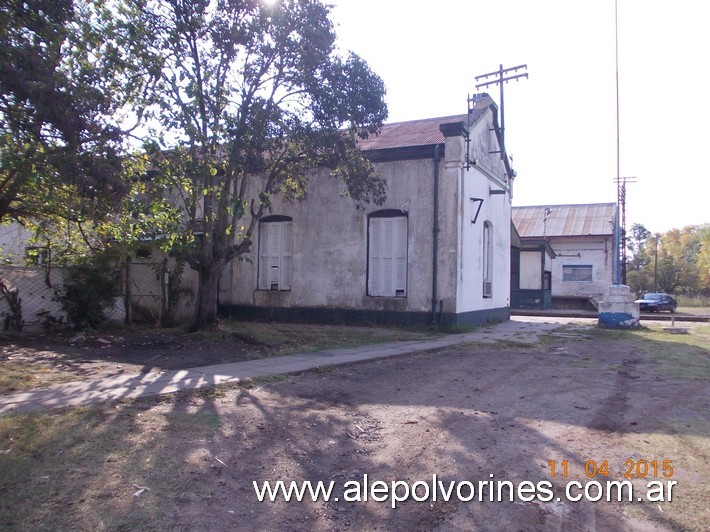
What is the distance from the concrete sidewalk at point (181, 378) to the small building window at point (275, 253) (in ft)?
23.1

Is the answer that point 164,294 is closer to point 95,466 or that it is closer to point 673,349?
point 95,466

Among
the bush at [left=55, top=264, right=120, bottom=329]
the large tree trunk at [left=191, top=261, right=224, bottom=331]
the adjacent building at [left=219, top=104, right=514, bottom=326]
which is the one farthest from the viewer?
the adjacent building at [left=219, top=104, right=514, bottom=326]

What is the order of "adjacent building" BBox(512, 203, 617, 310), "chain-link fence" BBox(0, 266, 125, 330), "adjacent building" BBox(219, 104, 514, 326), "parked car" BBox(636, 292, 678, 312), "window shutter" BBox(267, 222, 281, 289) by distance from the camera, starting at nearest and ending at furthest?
1. "chain-link fence" BBox(0, 266, 125, 330)
2. "adjacent building" BBox(219, 104, 514, 326)
3. "window shutter" BBox(267, 222, 281, 289)
4. "parked car" BBox(636, 292, 678, 312)
5. "adjacent building" BBox(512, 203, 617, 310)

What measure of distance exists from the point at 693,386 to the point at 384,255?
10.8 meters

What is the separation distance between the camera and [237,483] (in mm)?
4734

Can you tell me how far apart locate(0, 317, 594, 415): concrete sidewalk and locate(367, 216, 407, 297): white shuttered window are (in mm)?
4314

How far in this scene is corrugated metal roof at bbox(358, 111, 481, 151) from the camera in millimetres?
18828

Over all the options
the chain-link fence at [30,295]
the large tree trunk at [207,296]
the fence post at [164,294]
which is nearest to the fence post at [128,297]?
the fence post at [164,294]

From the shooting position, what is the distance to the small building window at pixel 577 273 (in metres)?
41.2

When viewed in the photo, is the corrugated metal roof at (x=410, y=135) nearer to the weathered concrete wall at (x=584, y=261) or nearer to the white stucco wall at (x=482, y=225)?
the white stucco wall at (x=482, y=225)

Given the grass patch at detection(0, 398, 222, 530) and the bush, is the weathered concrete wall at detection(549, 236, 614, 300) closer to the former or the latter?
the bush

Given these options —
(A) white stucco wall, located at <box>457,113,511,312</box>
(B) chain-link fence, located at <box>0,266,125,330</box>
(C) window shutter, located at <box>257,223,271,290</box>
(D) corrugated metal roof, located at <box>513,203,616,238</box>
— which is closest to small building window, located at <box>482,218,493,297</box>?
(A) white stucco wall, located at <box>457,113,511,312</box>

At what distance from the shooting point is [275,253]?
20469 mm

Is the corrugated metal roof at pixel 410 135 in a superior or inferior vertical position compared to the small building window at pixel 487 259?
superior
